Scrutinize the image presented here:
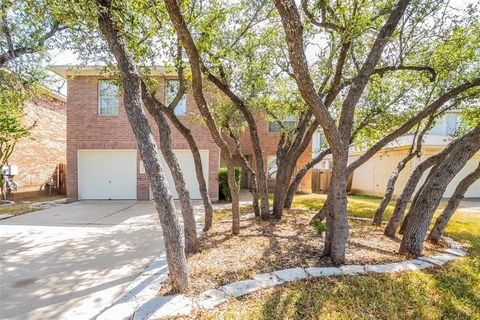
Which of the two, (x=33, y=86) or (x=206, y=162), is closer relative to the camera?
(x=33, y=86)

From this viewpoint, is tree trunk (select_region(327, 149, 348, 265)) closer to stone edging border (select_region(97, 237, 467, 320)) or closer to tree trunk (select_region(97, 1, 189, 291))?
stone edging border (select_region(97, 237, 467, 320))

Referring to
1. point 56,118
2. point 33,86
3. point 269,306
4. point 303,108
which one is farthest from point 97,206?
point 269,306

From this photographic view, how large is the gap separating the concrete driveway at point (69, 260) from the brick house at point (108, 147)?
10.8ft

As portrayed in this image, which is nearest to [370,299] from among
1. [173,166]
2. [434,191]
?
[434,191]

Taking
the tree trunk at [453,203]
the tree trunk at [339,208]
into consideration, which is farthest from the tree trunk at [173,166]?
the tree trunk at [453,203]

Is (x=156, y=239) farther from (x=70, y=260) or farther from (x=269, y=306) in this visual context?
(x=269, y=306)

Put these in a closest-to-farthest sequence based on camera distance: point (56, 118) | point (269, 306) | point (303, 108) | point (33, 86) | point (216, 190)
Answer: point (269, 306) < point (303, 108) < point (33, 86) < point (216, 190) < point (56, 118)

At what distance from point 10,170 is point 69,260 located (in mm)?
9243

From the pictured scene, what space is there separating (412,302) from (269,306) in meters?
1.74

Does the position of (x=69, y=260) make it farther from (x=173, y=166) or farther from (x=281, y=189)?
(x=281, y=189)

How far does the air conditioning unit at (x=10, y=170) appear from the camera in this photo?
1060 centimetres

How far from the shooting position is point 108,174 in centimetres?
1135

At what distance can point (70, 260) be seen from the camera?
442cm

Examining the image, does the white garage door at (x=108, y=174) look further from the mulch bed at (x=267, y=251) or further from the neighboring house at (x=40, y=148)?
the mulch bed at (x=267, y=251)
